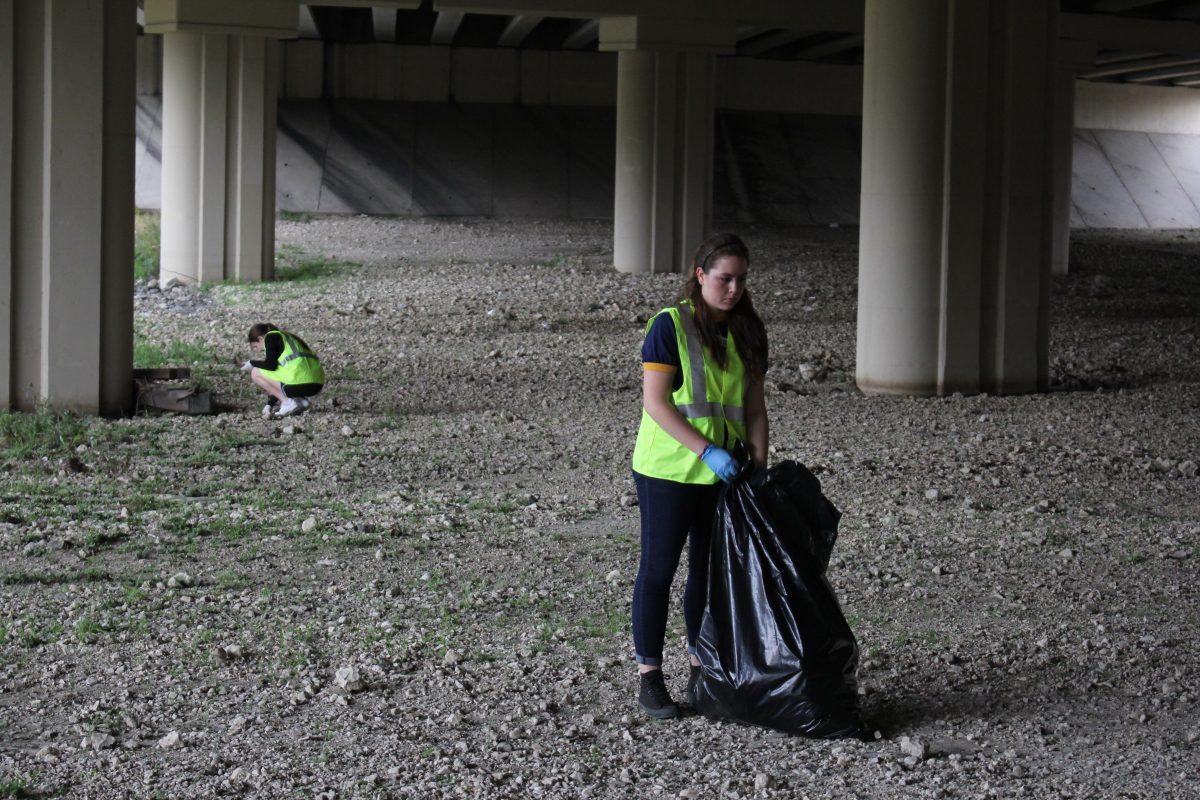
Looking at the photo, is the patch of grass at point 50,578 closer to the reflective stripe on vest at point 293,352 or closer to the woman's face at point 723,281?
the woman's face at point 723,281

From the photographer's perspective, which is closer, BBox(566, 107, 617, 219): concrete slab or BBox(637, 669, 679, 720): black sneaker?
BBox(637, 669, 679, 720): black sneaker

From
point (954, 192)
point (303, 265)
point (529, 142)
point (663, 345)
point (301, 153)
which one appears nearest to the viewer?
point (663, 345)

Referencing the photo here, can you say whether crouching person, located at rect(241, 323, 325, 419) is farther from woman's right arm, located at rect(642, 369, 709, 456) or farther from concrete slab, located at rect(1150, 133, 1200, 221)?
concrete slab, located at rect(1150, 133, 1200, 221)

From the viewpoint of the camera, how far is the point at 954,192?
13.1 meters

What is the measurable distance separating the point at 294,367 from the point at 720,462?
7.50 metres

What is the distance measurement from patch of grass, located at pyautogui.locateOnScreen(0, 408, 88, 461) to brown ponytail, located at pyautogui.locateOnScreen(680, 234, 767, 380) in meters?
6.60

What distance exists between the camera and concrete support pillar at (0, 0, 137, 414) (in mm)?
11125

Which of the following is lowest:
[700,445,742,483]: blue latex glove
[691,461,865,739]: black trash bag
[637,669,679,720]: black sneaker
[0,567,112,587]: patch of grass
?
[637,669,679,720]: black sneaker

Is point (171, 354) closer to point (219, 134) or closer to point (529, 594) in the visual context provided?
point (219, 134)

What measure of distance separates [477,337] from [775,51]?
27.4 metres

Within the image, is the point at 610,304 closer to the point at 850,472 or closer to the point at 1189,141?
the point at 850,472

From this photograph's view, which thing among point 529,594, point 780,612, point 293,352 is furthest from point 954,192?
point 780,612

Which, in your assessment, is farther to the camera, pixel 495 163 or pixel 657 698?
pixel 495 163

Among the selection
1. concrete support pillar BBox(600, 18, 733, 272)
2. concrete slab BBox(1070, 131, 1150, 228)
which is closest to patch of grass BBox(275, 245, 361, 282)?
concrete support pillar BBox(600, 18, 733, 272)
